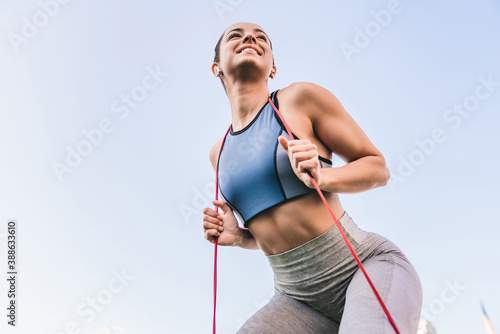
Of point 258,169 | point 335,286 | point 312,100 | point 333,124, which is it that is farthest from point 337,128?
point 335,286

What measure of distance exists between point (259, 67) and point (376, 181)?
0.86 meters

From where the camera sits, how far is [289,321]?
1454 millimetres

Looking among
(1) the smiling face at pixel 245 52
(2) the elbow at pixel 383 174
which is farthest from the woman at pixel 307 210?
(1) the smiling face at pixel 245 52

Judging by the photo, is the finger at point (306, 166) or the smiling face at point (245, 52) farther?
the smiling face at point (245, 52)

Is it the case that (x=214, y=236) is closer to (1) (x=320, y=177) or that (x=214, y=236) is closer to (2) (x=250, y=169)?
(2) (x=250, y=169)

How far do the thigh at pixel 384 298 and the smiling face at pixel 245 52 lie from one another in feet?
3.64

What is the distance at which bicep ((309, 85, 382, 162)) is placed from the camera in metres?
1.46

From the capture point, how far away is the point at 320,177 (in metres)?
1.21

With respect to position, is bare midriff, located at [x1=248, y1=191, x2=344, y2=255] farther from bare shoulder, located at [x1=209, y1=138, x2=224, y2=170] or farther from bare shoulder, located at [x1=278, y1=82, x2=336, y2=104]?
bare shoulder, located at [x1=209, y1=138, x2=224, y2=170]

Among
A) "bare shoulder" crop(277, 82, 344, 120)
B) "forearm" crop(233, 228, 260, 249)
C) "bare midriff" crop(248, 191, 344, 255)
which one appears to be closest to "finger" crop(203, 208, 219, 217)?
"forearm" crop(233, 228, 260, 249)

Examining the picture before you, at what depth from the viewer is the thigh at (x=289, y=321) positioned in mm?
1437

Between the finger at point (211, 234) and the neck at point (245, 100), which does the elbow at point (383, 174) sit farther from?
the finger at point (211, 234)

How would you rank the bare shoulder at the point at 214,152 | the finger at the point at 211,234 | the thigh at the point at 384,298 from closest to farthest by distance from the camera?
the thigh at the point at 384,298
the finger at the point at 211,234
the bare shoulder at the point at 214,152

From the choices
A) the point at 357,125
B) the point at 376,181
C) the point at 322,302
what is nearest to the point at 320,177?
the point at 376,181
